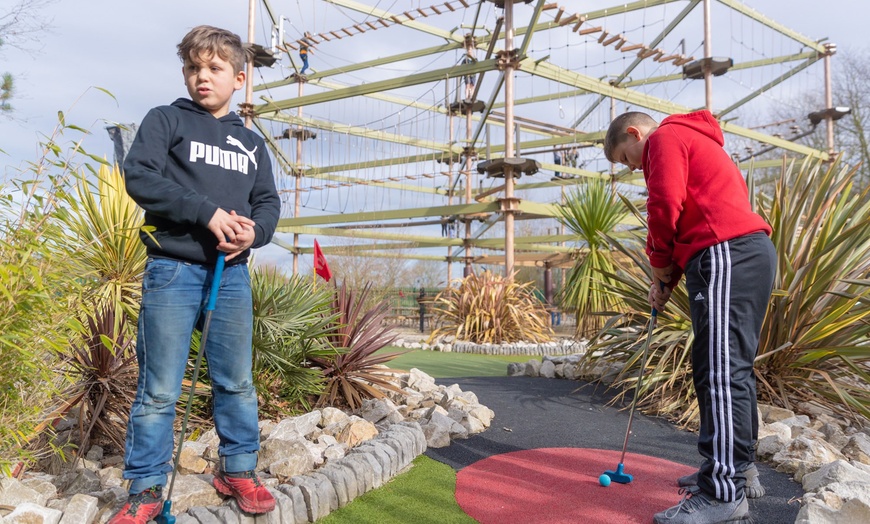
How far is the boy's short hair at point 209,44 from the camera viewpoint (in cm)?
202

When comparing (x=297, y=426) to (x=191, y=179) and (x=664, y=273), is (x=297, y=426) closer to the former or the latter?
(x=191, y=179)

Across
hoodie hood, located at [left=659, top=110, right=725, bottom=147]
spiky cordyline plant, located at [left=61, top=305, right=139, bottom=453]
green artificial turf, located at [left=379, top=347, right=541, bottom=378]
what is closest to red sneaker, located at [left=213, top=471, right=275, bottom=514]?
spiky cordyline plant, located at [left=61, top=305, right=139, bottom=453]

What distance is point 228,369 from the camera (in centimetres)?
204

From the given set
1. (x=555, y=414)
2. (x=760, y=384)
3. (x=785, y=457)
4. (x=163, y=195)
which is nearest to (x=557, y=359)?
(x=555, y=414)

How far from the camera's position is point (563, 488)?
2.40m

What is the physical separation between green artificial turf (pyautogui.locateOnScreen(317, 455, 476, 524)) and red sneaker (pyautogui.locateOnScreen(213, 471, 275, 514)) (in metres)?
0.22

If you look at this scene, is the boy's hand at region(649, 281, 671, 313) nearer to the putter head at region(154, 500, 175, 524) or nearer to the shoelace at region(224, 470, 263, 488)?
the shoelace at region(224, 470, 263, 488)

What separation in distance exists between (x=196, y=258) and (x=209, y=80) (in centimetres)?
66

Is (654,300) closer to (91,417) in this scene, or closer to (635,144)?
(635,144)

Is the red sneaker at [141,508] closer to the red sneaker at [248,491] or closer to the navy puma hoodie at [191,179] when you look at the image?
the red sneaker at [248,491]

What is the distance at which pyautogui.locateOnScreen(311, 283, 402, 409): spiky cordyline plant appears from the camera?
3578 mm

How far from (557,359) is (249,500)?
13.1ft

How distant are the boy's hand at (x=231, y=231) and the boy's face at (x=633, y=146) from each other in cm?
148

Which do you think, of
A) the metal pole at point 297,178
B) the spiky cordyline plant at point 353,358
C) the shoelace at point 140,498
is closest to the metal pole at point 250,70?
the metal pole at point 297,178
